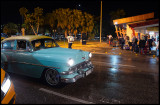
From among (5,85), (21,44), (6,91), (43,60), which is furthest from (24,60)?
(6,91)

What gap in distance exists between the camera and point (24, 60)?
220 inches

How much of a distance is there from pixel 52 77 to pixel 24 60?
1.23 meters

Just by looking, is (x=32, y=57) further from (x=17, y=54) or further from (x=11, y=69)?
(x=11, y=69)

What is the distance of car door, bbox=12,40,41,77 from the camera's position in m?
5.45

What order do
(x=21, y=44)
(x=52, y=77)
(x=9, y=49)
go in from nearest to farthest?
(x=52, y=77)
(x=21, y=44)
(x=9, y=49)

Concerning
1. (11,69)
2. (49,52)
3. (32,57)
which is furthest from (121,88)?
(11,69)

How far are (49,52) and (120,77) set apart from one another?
3.13 meters

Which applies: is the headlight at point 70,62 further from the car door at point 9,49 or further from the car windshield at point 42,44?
the car door at point 9,49

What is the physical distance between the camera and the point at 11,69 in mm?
6020

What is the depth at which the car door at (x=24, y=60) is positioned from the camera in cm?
545

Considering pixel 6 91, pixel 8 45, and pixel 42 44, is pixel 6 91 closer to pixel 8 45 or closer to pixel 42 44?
pixel 42 44

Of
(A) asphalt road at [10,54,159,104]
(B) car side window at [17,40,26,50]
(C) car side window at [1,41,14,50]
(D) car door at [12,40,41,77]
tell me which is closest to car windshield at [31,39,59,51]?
(D) car door at [12,40,41,77]

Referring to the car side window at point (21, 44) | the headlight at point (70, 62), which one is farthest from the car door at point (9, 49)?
the headlight at point (70, 62)

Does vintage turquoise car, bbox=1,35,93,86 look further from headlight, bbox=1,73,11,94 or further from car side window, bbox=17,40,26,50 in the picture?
headlight, bbox=1,73,11,94
